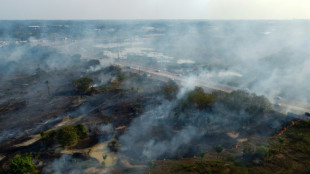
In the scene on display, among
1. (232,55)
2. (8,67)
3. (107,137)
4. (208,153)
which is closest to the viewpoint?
(208,153)

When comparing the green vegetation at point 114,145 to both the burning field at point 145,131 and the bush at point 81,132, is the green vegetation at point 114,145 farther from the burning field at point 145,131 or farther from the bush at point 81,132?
the bush at point 81,132

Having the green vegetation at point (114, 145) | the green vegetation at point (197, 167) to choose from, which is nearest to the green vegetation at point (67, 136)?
the green vegetation at point (114, 145)

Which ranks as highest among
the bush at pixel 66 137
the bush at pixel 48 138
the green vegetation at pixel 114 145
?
the bush at pixel 66 137

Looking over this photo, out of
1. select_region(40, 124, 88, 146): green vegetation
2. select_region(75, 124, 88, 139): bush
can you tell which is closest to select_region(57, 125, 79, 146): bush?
select_region(40, 124, 88, 146): green vegetation

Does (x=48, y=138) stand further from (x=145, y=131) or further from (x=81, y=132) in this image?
(x=145, y=131)

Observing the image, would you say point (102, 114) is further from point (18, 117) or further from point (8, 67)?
point (8, 67)

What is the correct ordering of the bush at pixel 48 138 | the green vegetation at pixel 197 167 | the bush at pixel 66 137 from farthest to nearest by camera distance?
the bush at pixel 48 138, the bush at pixel 66 137, the green vegetation at pixel 197 167

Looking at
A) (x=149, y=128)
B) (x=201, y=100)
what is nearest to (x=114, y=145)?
(x=149, y=128)

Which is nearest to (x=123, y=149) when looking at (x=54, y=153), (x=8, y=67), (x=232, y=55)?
(x=54, y=153)
